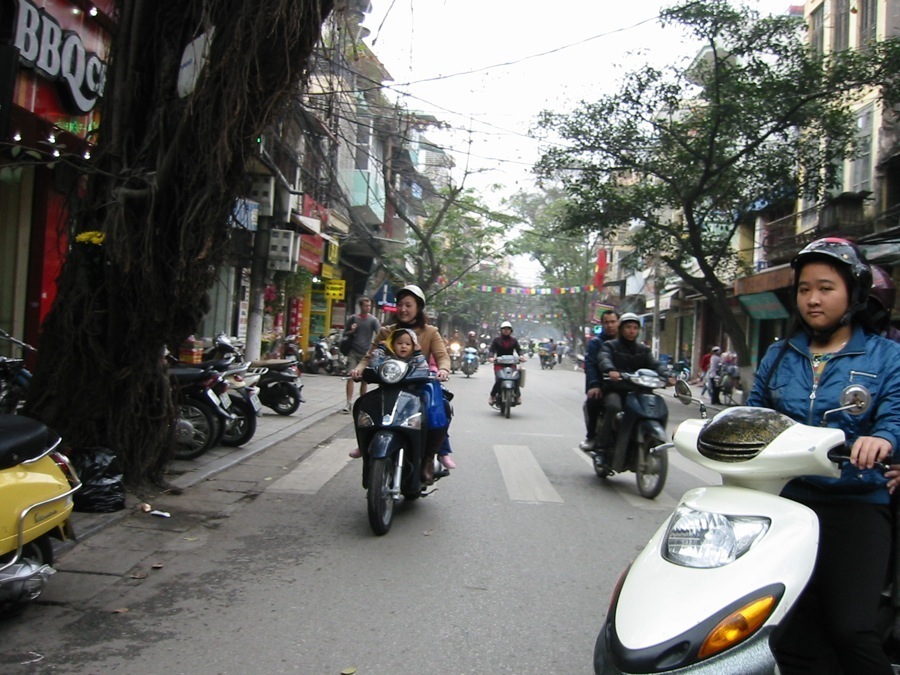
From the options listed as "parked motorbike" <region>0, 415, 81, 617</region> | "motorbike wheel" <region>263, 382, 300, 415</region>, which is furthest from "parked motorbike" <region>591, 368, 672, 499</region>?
"motorbike wheel" <region>263, 382, 300, 415</region>

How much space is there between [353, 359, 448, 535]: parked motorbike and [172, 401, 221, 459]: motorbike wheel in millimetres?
2439

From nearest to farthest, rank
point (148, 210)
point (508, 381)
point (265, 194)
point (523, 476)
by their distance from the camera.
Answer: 1. point (148, 210)
2. point (523, 476)
3. point (508, 381)
4. point (265, 194)

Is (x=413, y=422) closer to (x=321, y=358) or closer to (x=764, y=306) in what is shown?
(x=321, y=358)

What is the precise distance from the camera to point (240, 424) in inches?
327

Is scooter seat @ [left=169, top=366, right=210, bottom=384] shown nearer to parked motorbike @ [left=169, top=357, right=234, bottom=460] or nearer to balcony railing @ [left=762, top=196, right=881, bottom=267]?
parked motorbike @ [left=169, top=357, right=234, bottom=460]

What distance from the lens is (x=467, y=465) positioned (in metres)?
8.23

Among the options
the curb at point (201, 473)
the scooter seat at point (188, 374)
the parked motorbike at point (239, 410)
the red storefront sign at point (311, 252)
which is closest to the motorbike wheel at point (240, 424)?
the parked motorbike at point (239, 410)

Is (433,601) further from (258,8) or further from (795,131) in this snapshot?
(795,131)

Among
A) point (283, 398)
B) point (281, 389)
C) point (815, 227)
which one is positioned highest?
point (815, 227)

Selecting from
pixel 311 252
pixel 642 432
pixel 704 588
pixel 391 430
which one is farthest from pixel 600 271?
pixel 704 588

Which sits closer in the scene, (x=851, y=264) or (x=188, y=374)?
(x=851, y=264)

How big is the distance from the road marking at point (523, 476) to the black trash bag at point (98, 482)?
10.2ft

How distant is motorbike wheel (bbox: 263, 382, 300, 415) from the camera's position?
11.3m

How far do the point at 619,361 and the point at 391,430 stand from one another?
2.75 metres
